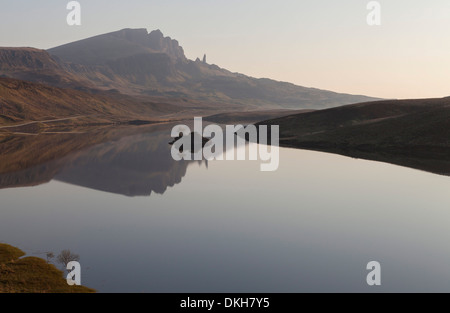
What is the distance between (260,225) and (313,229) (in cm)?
475

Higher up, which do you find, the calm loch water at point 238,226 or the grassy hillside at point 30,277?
the calm loch water at point 238,226

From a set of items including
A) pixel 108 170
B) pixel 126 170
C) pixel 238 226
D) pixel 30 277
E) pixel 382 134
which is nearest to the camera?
pixel 30 277

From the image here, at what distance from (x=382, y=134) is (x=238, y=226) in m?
84.1

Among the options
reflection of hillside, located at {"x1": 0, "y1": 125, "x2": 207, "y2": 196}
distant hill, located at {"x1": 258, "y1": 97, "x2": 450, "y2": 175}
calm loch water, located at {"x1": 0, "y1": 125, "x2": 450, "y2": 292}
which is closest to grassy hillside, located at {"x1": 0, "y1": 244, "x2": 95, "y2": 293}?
calm loch water, located at {"x1": 0, "y1": 125, "x2": 450, "y2": 292}

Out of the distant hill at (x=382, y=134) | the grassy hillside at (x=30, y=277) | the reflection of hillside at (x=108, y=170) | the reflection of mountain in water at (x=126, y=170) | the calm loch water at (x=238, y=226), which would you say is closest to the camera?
the grassy hillside at (x=30, y=277)

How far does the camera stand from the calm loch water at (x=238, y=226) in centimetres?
2462

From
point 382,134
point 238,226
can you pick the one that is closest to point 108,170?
point 238,226

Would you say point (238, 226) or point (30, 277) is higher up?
point (238, 226)

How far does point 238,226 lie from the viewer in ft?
118

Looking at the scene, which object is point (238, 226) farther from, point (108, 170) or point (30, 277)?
point (108, 170)

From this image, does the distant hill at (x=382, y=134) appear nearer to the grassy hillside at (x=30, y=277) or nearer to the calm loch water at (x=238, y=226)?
the calm loch water at (x=238, y=226)

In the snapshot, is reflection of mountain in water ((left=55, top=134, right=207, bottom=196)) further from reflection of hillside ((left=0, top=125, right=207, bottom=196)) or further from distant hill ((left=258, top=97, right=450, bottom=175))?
distant hill ((left=258, top=97, right=450, bottom=175))

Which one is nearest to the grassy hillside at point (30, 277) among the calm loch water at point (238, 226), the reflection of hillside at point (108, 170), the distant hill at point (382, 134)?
the calm loch water at point (238, 226)

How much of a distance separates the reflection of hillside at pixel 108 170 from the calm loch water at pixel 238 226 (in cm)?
47
